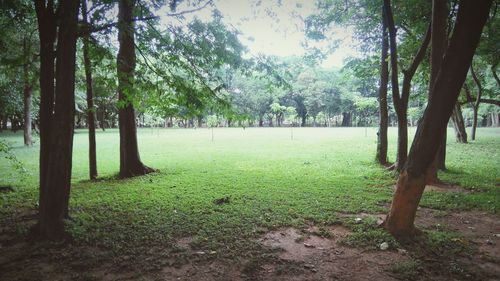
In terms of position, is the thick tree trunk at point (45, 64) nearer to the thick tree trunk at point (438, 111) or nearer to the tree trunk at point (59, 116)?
the tree trunk at point (59, 116)

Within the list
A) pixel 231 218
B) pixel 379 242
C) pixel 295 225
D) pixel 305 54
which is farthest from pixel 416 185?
pixel 305 54

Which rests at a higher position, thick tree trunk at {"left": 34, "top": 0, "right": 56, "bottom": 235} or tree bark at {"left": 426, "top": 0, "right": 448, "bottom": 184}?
tree bark at {"left": 426, "top": 0, "right": 448, "bottom": 184}

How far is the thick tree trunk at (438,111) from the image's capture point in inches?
155

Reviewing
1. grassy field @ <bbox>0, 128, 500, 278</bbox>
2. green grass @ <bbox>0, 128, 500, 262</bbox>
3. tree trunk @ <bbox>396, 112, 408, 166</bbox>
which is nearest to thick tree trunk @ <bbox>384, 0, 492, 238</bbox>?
grassy field @ <bbox>0, 128, 500, 278</bbox>

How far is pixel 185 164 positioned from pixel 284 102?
Result: 64497 millimetres

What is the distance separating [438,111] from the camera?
174 inches

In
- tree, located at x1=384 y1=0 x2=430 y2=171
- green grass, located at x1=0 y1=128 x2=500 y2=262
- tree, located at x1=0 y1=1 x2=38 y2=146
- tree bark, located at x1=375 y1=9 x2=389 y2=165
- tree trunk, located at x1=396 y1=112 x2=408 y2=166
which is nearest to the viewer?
green grass, located at x1=0 y1=128 x2=500 y2=262

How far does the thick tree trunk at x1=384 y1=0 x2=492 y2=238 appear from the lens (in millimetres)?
3932

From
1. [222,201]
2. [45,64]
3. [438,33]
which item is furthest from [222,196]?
[438,33]

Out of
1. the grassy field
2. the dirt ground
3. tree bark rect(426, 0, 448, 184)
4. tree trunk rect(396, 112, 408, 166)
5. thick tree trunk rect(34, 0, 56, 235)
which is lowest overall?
the dirt ground

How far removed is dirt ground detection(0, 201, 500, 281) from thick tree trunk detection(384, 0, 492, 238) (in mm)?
606

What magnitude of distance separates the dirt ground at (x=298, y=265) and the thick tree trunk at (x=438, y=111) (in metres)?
0.61

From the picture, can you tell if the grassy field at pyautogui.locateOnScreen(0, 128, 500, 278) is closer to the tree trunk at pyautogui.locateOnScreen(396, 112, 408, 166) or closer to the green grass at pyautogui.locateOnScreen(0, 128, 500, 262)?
the green grass at pyautogui.locateOnScreen(0, 128, 500, 262)

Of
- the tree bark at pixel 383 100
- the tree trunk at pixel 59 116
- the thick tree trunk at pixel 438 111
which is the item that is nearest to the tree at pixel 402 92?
the tree bark at pixel 383 100
